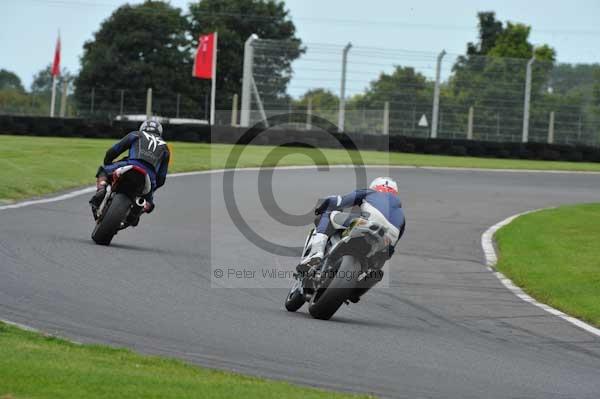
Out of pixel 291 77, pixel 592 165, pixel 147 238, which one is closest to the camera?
pixel 147 238

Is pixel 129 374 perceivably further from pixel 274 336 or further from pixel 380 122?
pixel 380 122

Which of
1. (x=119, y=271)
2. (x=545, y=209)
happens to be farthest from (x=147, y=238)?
(x=545, y=209)

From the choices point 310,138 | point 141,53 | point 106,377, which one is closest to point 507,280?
point 106,377

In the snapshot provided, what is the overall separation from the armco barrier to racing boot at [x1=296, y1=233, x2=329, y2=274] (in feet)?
82.2

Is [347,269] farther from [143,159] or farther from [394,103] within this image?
[394,103]

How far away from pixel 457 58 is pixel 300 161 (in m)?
10.6

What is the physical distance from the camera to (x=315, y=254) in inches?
373

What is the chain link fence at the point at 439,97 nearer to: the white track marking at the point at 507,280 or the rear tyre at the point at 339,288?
the white track marking at the point at 507,280

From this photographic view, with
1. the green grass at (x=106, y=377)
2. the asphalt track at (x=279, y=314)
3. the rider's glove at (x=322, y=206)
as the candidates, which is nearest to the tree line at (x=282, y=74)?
the asphalt track at (x=279, y=314)

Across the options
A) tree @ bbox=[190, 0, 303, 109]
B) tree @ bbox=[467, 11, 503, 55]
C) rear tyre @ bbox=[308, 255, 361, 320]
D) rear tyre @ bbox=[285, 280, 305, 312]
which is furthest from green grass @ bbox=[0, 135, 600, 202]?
tree @ bbox=[467, 11, 503, 55]

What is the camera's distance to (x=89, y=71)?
7119 cm

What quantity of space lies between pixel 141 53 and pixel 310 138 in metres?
39.7

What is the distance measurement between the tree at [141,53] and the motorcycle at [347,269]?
195 feet

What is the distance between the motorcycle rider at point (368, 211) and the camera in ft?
30.8
